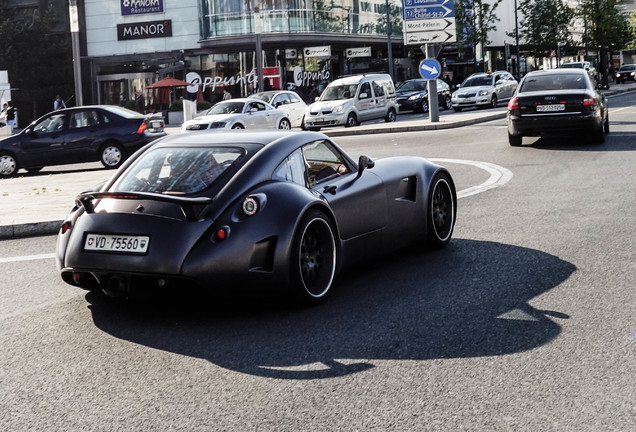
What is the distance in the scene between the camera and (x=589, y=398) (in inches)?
162

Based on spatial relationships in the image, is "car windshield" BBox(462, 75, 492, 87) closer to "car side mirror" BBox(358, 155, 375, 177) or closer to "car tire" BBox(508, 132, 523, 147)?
"car tire" BBox(508, 132, 523, 147)

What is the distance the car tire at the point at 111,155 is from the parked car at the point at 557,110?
8499mm

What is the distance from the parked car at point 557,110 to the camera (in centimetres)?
1783

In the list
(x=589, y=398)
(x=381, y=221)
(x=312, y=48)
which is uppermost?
(x=312, y=48)

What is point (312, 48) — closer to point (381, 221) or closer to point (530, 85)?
point (530, 85)

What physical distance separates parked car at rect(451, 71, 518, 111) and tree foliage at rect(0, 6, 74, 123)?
28071 mm

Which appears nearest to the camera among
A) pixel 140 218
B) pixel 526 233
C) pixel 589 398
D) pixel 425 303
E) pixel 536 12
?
pixel 589 398

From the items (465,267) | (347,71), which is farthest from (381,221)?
(347,71)

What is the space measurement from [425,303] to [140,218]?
1931 mm

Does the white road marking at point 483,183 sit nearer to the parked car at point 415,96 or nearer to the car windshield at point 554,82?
the car windshield at point 554,82

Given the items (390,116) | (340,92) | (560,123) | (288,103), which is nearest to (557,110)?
(560,123)

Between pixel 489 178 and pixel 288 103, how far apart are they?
21565mm

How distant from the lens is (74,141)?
2050 centimetres

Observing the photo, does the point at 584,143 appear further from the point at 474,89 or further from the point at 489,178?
the point at 474,89
